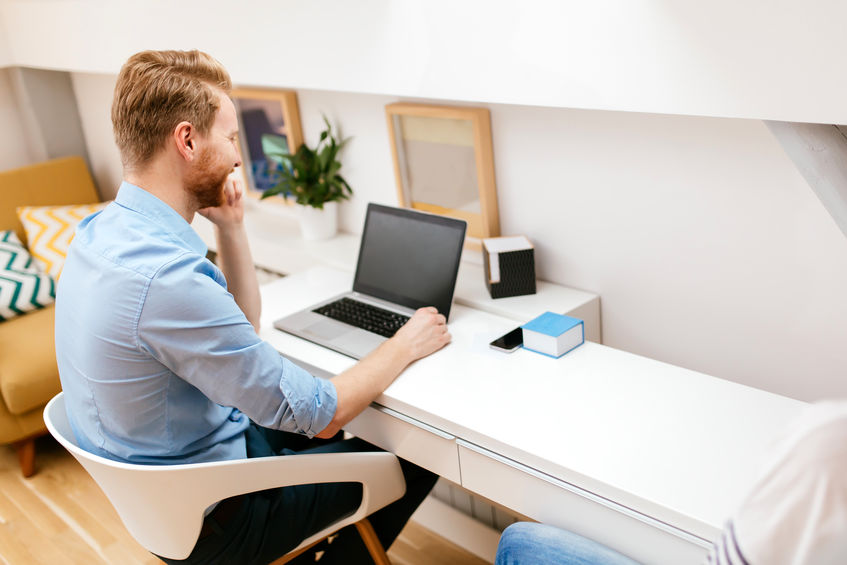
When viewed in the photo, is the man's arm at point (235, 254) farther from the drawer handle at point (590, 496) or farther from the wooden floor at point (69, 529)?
the wooden floor at point (69, 529)

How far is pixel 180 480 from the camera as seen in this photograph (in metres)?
1.34

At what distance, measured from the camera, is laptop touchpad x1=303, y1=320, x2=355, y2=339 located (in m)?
1.93

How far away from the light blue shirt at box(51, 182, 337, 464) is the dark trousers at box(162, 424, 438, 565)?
17cm

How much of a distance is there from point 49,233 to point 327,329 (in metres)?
1.81

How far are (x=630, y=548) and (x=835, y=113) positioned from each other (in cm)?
76

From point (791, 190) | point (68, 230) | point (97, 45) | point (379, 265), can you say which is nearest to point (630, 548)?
point (791, 190)

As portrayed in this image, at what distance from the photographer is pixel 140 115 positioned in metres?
1.42

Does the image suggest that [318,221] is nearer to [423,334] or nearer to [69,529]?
[423,334]

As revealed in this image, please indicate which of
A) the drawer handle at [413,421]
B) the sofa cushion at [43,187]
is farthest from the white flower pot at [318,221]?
the sofa cushion at [43,187]

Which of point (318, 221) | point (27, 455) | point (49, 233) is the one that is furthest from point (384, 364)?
point (49, 233)

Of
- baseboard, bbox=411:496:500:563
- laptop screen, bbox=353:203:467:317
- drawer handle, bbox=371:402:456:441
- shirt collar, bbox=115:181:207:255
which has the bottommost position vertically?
baseboard, bbox=411:496:500:563

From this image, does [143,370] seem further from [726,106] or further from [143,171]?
[726,106]

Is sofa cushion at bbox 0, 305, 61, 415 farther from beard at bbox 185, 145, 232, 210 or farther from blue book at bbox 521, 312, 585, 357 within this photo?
blue book at bbox 521, 312, 585, 357

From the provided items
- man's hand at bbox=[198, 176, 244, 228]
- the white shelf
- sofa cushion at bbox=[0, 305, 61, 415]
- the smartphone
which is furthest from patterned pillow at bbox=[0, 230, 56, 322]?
the smartphone
